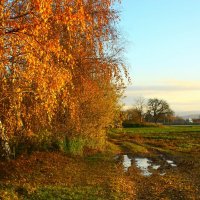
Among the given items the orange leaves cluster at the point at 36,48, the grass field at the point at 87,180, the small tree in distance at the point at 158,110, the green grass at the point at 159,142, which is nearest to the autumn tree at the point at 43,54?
the orange leaves cluster at the point at 36,48

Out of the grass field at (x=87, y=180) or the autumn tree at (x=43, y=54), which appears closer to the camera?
the autumn tree at (x=43, y=54)

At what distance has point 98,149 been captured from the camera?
3547cm

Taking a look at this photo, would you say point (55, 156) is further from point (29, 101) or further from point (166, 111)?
point (166, 111)

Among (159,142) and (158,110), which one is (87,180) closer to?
(159,142)

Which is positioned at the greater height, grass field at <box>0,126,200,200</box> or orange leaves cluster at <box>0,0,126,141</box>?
orange leaves cluster at <box>0,0,126,141</box>

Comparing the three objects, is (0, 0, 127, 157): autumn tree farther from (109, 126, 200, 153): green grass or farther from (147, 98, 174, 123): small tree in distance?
(147, 98, 174, 123): small tree in distance

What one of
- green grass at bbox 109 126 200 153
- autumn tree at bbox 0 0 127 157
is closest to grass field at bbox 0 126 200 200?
autumn tree at bbox 0 0 127 157

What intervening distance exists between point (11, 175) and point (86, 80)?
6.35 meters

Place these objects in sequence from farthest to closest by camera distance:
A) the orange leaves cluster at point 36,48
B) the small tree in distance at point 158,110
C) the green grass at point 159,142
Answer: the small tree in distance at point 158,110
the green grass at point 159,142
the orange leaves cluster at point 36,48

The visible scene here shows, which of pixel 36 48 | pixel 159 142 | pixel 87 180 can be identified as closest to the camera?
pixel 36 48

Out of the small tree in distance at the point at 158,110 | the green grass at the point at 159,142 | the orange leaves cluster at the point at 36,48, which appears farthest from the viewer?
the small tree in distance at the point at 158,110

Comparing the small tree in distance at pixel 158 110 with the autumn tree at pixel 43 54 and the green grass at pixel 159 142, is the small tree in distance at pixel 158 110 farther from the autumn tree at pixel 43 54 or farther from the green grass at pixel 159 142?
the autumn tree at pixel 43 54

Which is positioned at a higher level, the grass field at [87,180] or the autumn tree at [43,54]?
the autumn tree at [43,54]

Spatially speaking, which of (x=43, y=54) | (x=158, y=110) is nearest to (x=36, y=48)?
(x=43, y=54)
